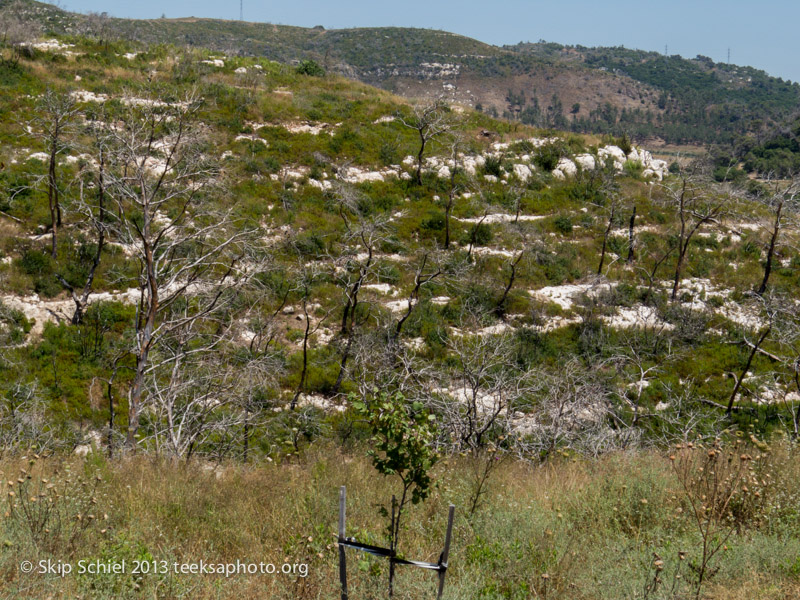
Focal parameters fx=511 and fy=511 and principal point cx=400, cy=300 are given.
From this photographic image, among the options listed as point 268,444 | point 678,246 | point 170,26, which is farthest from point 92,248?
point 170,26

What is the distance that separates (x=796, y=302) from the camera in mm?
16562

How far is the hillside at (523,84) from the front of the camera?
96938mm

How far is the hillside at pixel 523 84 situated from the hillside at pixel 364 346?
7288 cm

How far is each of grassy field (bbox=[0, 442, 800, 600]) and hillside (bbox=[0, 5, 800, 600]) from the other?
0.03 metres

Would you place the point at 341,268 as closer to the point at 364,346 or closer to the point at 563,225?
the point at 364,346

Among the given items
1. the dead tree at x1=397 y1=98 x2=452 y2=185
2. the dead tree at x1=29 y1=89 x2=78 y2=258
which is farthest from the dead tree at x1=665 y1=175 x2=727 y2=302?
the dead tree at x1=29 y1=89 x2=78 y2=258

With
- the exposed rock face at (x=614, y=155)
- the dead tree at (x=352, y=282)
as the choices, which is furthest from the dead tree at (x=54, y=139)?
the exposed rock face at (x=614, y=155)

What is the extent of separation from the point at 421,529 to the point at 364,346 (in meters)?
8.03

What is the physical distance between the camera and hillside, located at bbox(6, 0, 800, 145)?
318ft

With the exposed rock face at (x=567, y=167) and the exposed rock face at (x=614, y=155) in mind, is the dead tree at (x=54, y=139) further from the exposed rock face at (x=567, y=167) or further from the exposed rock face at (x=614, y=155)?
the exposed rock face at (x=614, y=155)

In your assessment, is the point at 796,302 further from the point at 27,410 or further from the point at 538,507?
the point at 27,410

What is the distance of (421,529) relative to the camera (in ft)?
13.8

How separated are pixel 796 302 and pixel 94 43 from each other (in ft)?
108

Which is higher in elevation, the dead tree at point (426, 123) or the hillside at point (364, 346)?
the dead tree at point (426, 123)
